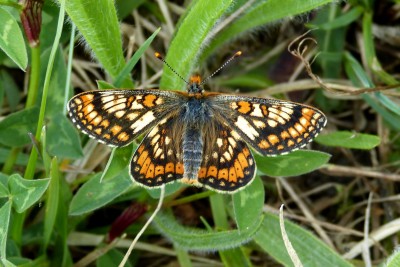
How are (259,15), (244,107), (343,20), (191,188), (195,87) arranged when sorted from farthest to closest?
(343,20)
(191,188)
(259,15)
(195,87)
(244,107)

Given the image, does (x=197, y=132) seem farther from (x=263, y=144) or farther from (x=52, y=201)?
(x=52, y=201)

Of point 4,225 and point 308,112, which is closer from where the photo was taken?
point 4,225

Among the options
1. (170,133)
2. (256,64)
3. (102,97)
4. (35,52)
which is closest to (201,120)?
(170,133)

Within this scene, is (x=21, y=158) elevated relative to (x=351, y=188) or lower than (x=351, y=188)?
elevated

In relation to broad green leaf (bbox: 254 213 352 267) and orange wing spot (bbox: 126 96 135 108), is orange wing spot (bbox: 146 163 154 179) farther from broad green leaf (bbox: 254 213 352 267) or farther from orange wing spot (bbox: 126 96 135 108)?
broad green leaf (bbox: 254 213 352 267)

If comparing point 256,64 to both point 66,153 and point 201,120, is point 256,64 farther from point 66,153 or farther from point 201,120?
point 66,153

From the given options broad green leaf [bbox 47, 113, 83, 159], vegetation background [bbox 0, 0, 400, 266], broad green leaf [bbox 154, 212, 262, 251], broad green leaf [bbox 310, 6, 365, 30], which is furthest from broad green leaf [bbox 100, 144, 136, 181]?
broad green leaf [bbox 310, 6, 365, 30]

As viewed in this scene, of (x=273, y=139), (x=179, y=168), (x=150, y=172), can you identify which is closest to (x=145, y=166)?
(x=150, y=172)
